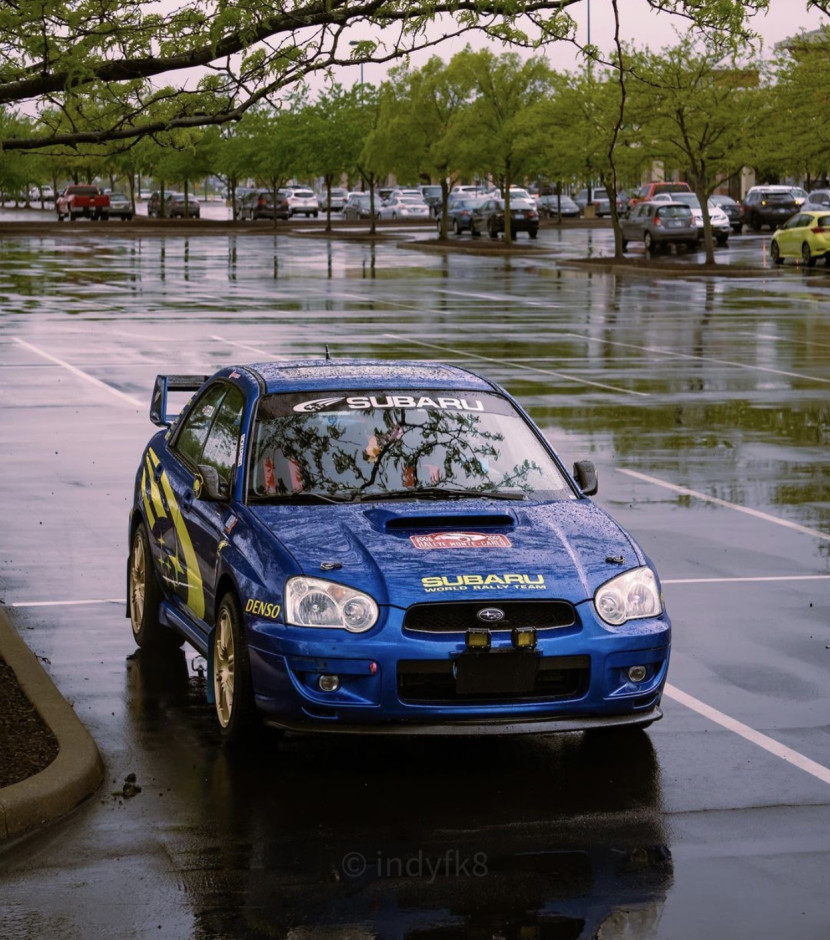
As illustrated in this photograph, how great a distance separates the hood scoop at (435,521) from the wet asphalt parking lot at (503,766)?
37.1 inches

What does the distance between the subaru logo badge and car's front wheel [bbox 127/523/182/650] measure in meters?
2.51

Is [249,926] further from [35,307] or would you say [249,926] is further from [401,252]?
[401,252]

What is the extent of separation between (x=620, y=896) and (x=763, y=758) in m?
1.81

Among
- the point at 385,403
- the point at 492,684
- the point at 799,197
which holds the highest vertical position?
the point at 799,197

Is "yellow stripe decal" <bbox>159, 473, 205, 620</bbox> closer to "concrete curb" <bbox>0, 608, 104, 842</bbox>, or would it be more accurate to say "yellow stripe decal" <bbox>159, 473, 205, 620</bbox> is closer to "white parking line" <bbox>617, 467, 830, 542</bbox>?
"concrete curb" <bbox>0, 608, 104, 842</bbox>

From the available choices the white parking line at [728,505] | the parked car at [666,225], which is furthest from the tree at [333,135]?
the white parking line at [728,505]

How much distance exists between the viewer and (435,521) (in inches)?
300

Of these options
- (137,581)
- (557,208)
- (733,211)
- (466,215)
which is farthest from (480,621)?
(557,208)

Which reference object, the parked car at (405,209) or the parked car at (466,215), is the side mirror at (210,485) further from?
the parked car at (405,209)

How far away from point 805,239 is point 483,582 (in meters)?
45.5

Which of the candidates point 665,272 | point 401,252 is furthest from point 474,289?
point 401,252

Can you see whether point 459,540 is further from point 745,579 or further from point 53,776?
point 745,579

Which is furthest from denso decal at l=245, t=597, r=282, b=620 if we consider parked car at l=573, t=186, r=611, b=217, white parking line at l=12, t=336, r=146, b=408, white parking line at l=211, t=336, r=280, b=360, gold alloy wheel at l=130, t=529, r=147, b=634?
parked car at l=573, t=186, r=611, b=217

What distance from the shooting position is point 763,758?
749 cm
